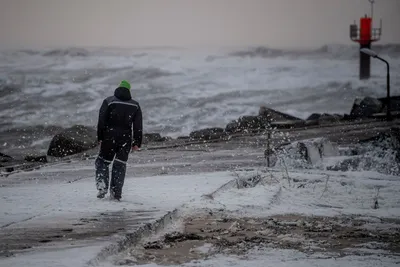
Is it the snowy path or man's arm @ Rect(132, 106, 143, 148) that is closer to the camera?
the snowy path

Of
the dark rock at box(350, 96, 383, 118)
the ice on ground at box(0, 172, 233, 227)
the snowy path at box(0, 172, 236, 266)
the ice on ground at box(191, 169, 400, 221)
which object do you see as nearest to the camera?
the snowy path at box(0, 172, 236, 266)

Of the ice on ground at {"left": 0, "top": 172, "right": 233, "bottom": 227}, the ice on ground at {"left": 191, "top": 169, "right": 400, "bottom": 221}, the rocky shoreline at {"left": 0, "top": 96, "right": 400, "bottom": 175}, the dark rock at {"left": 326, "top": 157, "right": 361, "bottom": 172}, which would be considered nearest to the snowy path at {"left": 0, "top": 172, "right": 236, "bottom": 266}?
the ice on ground at {"left": 0, "top": 172, "right": 233, "bottom": 227}

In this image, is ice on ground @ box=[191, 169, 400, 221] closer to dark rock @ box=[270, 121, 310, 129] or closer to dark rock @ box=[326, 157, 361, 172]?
dark rock @ box=[326, 157, 361, 172]

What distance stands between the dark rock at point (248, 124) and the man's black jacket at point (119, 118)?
19390 mm

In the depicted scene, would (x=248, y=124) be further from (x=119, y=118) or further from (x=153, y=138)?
(x=119, y=118)

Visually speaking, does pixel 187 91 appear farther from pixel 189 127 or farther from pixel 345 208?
pixel 345 208

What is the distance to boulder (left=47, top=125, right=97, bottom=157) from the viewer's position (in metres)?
22.2

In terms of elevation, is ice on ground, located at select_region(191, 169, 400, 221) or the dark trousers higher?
the dark trousers

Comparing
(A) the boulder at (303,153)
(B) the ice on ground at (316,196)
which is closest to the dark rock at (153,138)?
(A) the boulder at (303,153)

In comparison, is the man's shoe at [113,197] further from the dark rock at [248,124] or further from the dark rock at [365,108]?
the dark rock at [365,108]

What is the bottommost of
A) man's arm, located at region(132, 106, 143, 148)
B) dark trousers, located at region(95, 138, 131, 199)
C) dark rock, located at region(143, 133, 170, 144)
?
dark rock, located at region(143, 133, 170, 144)

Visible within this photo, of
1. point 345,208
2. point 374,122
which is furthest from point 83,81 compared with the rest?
point 345,208

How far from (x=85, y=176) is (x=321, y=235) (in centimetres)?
729

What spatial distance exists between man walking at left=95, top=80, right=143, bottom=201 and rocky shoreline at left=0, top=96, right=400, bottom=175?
21.9ft
